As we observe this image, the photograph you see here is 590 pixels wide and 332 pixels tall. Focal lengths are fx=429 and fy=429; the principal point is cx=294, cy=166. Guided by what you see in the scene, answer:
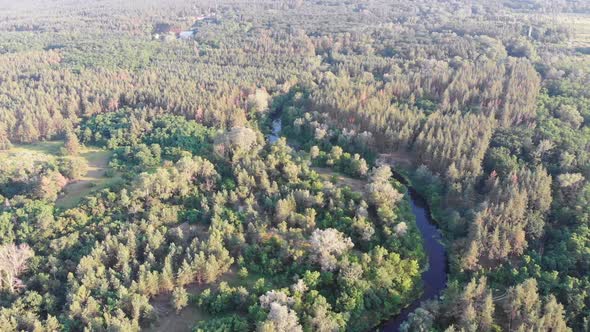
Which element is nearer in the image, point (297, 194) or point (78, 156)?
point (297, 194)

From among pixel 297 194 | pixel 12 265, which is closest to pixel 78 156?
pixel 12 265

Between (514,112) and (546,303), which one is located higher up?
(514,112)

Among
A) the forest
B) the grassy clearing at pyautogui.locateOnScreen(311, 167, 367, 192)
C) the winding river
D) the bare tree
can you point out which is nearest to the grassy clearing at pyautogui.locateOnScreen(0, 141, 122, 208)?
the forest

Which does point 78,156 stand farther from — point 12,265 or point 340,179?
point 340,179

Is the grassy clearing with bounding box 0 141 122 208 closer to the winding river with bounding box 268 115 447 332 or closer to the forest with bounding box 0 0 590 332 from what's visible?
the forest with bounding box 0 0 590 332

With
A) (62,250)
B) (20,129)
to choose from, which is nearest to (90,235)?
(62,250)

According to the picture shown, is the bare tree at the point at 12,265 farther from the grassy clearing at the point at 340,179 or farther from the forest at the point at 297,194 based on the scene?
the grassy clearing at the point at 340,179

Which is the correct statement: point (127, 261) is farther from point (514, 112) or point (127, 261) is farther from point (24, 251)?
point (514, 112)

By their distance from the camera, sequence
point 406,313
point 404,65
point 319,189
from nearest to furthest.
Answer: point 406,313
point 319,189
point 404,65
